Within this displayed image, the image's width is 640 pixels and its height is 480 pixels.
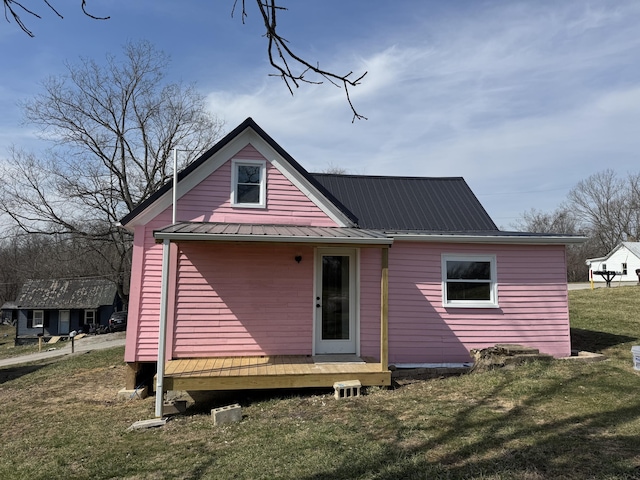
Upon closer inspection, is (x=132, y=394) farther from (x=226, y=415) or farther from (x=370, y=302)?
(x=370, y=302)

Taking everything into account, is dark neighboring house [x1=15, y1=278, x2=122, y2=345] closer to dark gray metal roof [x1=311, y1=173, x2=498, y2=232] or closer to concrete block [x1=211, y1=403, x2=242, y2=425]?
dark gray metal roof [x1=311, y1=173, x2=498, y2=232]

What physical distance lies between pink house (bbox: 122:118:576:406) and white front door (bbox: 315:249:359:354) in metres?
0.02

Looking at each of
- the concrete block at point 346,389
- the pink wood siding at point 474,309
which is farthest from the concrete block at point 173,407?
the pink wood siding at point 474,309

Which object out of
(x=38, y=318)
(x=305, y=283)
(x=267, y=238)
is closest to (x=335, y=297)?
(x=305, y=283)

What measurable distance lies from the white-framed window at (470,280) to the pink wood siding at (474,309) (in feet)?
0.37

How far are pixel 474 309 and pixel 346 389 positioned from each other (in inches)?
132

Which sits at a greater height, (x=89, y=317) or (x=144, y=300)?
(x=144, y=300)

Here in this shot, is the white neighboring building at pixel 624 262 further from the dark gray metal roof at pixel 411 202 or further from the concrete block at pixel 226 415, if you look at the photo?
the concrete block at pixel 226 415

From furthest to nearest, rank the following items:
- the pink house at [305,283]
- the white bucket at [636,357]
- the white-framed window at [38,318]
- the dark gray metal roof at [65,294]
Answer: the dark gray metal roof at [65,294]
the white-framed window at [38,318]
the pink house at [305,283]
the white bucket at [636,357]

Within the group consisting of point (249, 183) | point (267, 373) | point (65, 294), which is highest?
point (249, 183)

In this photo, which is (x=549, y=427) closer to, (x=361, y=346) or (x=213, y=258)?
(x=361, y=346)

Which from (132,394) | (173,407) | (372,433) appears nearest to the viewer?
(372,433)

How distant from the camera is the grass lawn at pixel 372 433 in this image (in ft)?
12.8

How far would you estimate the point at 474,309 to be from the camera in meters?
8.40
